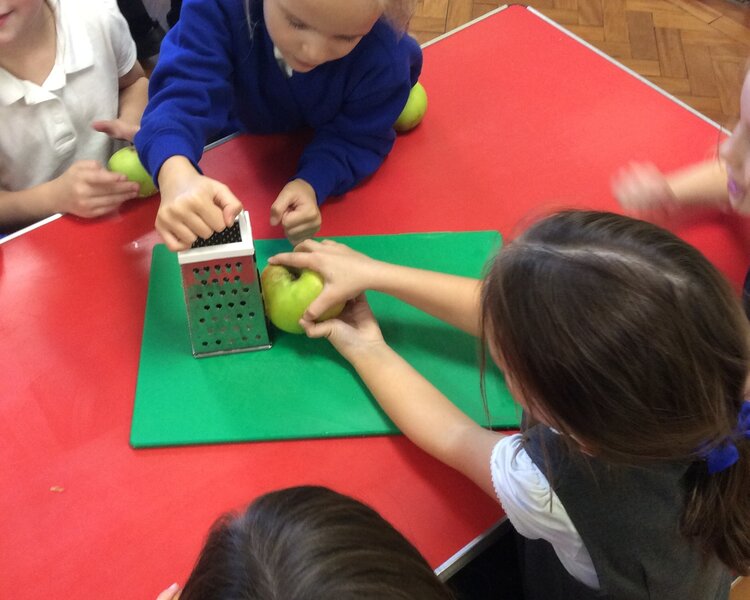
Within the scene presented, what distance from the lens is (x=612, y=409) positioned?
21.3 inches

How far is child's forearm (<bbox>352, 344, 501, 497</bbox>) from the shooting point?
0.70 meters

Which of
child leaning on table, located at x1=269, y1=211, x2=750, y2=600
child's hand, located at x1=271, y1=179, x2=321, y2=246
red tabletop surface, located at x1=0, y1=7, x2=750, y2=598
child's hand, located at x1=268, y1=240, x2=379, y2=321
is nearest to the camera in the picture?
child leaning on table, located at x1=269, y1=211, x2=750, y2=600

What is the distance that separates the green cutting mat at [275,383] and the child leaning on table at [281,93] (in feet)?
0.44

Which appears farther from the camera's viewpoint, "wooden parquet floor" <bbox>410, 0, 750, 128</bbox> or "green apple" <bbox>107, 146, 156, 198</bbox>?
"wooden parquet floor" <bbox>410, 0, 750, 128</bbox>

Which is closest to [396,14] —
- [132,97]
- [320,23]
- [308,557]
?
[320,23]

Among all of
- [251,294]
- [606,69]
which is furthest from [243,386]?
[606,69]

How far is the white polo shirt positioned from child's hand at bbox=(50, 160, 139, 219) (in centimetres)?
15

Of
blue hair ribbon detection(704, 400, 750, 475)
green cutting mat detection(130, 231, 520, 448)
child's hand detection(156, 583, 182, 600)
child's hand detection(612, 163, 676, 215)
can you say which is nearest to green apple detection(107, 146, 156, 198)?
green cutting mat detection(130, 231, 520, 448)

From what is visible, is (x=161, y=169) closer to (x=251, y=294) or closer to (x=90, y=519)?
(x=251, y=294)

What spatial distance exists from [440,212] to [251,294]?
1.04 feet

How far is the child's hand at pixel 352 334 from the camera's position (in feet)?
2.57

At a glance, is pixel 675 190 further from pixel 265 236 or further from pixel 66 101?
pixel 66 101

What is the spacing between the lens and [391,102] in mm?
960

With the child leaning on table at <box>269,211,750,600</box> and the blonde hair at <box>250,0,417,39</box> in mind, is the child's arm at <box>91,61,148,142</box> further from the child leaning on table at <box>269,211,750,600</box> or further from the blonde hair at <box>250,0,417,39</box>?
the child leaning on table at <box>269,211,750,600</box>
